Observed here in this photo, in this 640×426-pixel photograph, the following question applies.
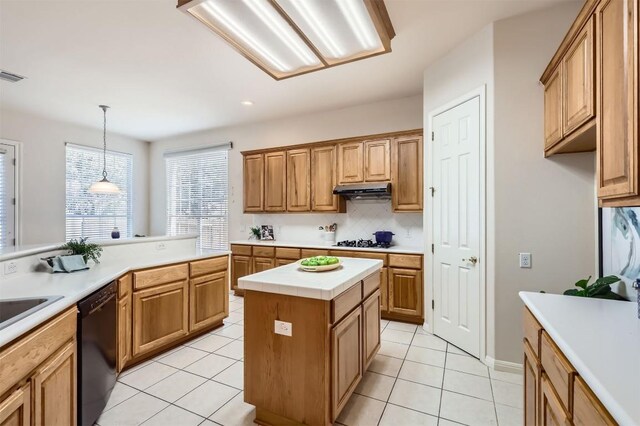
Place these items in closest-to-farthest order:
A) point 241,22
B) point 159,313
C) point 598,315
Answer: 1. point 598,315
2. point 241,22
3. point 159,313

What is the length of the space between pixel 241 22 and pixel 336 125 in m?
2.80

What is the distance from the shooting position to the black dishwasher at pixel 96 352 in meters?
1.77

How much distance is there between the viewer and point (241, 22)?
6.91 feet

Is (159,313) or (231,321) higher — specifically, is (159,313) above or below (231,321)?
above

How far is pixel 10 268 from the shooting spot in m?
2.15

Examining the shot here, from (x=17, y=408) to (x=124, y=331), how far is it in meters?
1.39

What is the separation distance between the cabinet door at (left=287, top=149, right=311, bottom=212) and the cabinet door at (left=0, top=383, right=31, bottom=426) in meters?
3.63

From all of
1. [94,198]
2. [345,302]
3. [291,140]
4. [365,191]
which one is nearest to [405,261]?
[365,191]

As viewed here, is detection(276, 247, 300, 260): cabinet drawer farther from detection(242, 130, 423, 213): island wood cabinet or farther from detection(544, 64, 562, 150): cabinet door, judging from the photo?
detection(544, 64, 562, 150): cabinet door

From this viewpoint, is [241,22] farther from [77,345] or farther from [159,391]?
[159,391]

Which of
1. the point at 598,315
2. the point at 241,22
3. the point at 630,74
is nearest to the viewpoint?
the point at 630,74

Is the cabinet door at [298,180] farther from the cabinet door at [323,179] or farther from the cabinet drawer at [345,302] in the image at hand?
the cabinet drawer at [345,302]

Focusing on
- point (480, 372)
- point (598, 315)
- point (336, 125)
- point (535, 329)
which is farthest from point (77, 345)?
point (336, 125)

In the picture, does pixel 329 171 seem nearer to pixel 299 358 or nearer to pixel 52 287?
pixel 299 358
